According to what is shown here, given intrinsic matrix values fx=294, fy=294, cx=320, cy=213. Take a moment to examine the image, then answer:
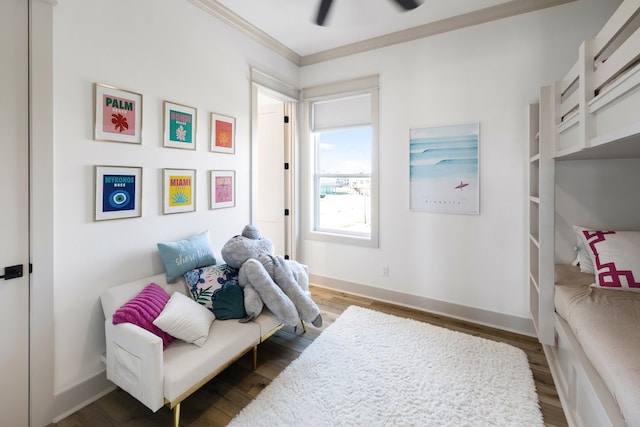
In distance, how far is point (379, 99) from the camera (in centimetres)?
323

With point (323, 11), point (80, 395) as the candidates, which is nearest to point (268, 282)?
point (80, 395)

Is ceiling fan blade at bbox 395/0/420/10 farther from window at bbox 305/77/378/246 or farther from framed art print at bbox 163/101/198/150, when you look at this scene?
framed art print at bbox 163/101/198/150

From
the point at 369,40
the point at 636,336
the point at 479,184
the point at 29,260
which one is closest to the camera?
the point at 636,336

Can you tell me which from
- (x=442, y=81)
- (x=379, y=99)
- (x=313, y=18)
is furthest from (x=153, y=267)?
(x=442, y=81)

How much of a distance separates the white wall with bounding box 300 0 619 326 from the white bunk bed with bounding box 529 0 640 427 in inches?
7.7

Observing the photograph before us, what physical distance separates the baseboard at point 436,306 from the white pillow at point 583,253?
0.73m

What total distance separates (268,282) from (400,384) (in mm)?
1126

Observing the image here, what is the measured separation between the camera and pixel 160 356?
150cm

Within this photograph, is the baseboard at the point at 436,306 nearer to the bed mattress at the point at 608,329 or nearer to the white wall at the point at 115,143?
the bed mattress at the point at 608,329

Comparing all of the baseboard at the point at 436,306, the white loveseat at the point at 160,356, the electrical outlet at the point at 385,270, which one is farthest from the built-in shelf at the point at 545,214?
the white loveseat at the point at 160,356

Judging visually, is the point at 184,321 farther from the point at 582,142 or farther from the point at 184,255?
the point at 582,142

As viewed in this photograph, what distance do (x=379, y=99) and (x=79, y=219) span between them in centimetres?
287

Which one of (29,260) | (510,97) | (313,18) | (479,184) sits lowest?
(29,260)

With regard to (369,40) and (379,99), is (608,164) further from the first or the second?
(369,40)
